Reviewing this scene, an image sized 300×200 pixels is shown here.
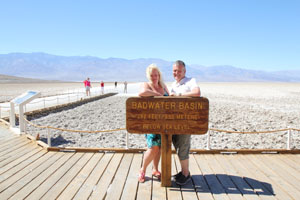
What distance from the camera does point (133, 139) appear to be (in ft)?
28.9

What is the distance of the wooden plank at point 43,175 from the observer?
3232mm

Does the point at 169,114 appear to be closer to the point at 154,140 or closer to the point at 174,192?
the point at 154,140

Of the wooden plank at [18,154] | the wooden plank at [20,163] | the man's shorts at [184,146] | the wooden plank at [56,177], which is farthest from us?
the wooden plank at [18,154]

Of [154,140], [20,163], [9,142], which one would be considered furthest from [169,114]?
[9,142]

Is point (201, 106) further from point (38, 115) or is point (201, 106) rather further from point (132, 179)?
point (38, 115)

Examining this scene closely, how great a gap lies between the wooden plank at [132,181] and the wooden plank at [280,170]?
2237 millimetres

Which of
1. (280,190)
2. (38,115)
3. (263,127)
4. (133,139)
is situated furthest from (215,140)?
(38,115)

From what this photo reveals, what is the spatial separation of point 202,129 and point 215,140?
6048mm

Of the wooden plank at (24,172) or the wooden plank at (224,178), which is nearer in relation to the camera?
the wooden plank at (224,178)

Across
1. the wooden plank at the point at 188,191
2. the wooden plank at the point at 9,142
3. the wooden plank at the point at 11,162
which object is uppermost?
the wooden plank at the point at 11,162

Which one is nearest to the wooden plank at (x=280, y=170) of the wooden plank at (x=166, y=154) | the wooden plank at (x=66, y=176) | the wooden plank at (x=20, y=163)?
the wooden plank at (x=166, y=154)

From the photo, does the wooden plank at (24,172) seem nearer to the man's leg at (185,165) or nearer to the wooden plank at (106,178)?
the wooden plank at (106,178)

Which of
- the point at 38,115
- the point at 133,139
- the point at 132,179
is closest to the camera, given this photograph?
the point at 132,179

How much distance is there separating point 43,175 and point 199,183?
2429 millimetres
